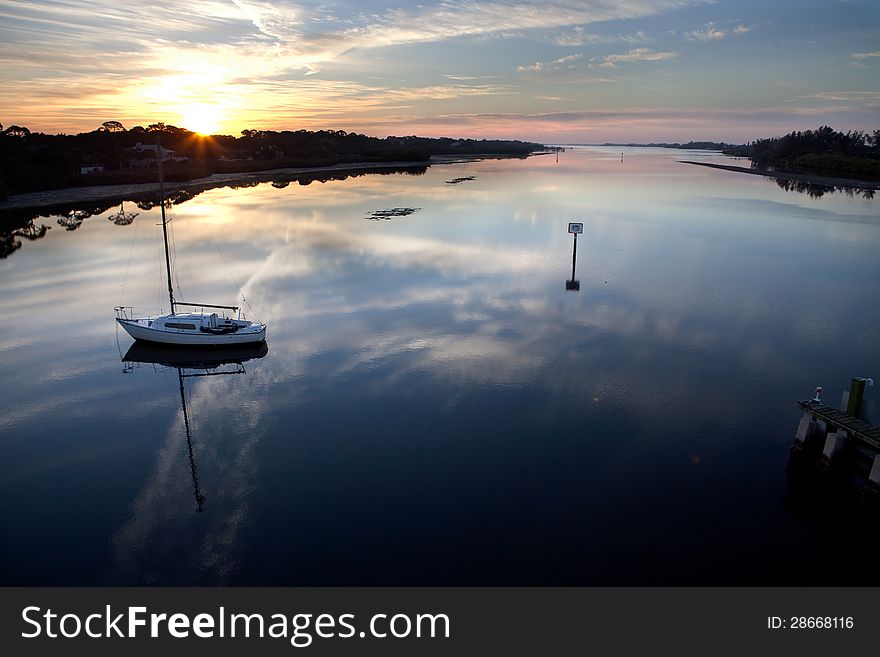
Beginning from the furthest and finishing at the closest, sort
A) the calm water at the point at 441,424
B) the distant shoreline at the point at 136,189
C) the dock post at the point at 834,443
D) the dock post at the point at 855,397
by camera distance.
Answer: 1. the distant shoreline at the point at 136,189
2. the dock post at the point at 855,397
3. the dock post at the point at 834,443
4. the calm water at the point at 441,424

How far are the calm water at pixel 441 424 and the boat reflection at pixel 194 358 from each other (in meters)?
0.56

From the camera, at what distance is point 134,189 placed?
111m

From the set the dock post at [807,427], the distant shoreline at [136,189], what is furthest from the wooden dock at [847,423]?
the distant shoreline at [136,189]

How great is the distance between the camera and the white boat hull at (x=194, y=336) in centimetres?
2992

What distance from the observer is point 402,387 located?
25.3 meters

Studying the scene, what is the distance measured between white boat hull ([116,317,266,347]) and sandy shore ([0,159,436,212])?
6956 cm

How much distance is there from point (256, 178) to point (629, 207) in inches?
3865

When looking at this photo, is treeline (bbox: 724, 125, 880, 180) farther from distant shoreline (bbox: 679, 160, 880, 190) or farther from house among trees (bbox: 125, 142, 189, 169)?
house among trees (bbox: 125, 142, 189, 169)

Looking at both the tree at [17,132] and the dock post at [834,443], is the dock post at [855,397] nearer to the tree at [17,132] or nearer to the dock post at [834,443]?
the dock post at [834,443]

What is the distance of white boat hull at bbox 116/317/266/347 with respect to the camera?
29.9 metres

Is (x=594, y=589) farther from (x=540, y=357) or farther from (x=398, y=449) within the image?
(x=540, y=357)

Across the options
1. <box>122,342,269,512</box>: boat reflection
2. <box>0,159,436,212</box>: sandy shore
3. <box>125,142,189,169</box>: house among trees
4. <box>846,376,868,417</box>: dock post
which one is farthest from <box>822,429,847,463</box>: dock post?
<box>125,142,189,169</box>: house among trees

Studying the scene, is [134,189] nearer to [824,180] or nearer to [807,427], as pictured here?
[807,427]

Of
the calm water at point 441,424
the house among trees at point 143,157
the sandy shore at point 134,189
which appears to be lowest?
the calm water at point 441,424
